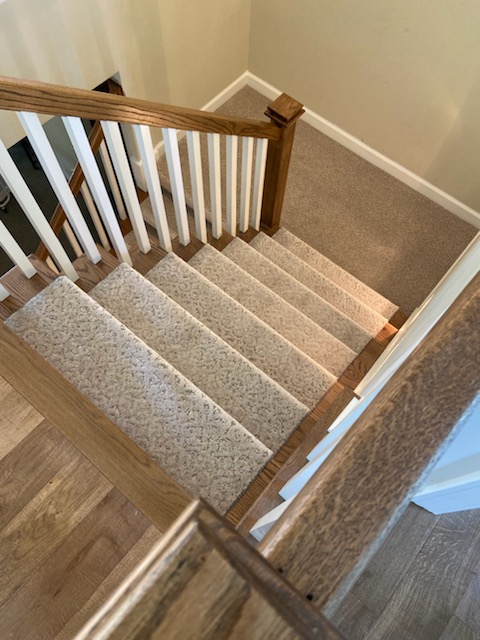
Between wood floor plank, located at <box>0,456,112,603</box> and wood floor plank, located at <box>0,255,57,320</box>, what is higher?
wood floor plank, located at <box>0,255,57,320</box>

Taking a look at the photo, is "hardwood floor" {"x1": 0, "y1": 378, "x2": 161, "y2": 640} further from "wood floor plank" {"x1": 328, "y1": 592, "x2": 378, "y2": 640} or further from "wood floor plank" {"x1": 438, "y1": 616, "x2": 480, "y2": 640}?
"wood floor plank" {"x1": 438, "y1": 616, "x2": 480, "y2": 640}

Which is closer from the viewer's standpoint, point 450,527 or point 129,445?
point 450,527

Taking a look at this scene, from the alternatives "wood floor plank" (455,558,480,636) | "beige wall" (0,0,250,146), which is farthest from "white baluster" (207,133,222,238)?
"wood floor plank" (455,558,480,636)

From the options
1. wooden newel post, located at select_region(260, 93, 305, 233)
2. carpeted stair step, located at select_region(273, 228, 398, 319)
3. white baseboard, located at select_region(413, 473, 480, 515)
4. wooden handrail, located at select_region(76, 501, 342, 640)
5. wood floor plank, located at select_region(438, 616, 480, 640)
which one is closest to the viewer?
wooden handrail, located at select_region(76, 501, 342, 640)

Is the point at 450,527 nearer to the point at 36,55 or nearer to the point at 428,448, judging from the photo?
the point at 428,448

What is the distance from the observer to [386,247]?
11.6 ft

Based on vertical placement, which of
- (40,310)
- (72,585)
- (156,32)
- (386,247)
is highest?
(386,247)

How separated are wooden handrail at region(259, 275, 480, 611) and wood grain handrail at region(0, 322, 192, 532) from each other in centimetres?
89

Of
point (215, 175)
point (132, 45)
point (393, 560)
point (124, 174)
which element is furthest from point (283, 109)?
point (393, 560)

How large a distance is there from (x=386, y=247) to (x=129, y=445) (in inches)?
104

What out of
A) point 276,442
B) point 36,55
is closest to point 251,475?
point 276,442

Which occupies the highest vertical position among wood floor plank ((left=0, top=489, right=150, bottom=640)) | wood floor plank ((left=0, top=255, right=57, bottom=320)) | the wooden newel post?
the wooden newel post

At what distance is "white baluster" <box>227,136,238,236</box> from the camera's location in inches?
81.3

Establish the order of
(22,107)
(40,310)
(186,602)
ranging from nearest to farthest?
(186,602)
(22,107)
(40,310)
